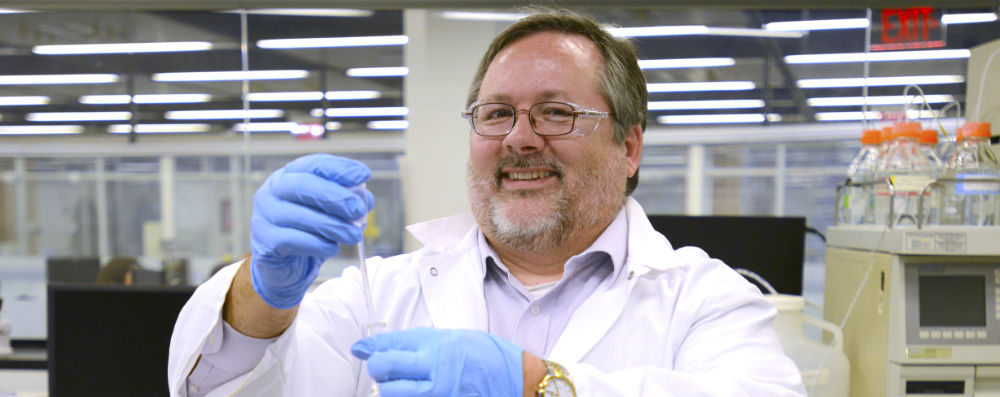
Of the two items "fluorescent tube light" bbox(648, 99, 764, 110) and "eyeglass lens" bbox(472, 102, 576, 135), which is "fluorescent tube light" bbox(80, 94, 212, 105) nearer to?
"fluorescent tube light" bbox(648, 99, 764, 110)

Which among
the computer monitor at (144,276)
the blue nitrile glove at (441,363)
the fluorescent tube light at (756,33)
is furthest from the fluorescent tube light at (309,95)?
the blue nitrile glove at (441,363)

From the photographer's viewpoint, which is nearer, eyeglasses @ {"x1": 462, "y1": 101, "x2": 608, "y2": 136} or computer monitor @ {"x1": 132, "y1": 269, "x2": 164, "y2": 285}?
eyeglasses @ {"x1": 462, "y1": 101, "x2": 608, "y2": 136}

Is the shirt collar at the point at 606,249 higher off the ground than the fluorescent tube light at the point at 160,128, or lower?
lower

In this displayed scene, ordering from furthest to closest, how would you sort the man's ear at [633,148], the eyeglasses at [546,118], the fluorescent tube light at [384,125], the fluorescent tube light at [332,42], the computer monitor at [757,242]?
the fluorescent tube light at [384,125] < the fluorescent tube light at [332,42] < the computer monitor at [757,242] < the man's ear at [633,148] < the eyeglasses at [546,118]

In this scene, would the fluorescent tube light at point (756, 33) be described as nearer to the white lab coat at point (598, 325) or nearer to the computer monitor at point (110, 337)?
the white lab coat at point (598, 325)

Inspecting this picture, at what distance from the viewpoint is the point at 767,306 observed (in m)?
1.02

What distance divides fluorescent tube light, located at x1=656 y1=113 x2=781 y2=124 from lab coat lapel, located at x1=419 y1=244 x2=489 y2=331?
2249 millimetres

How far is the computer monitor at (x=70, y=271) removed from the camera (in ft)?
10.3

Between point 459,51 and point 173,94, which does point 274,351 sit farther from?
point 173,94

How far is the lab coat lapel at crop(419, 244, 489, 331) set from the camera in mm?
1041

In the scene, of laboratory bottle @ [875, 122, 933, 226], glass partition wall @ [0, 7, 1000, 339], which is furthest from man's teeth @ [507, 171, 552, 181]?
glass partition wall @ [0, 7, 1000, 339]

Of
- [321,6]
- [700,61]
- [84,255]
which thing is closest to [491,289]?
[321,6]

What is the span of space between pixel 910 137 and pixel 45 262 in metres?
3.92

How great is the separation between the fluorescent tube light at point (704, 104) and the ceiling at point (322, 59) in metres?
0.02
